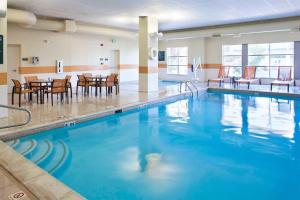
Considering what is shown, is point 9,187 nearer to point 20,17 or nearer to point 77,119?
point 77,119

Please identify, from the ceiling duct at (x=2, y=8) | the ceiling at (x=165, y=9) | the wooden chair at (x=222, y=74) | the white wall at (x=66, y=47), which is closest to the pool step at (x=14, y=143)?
the ceiling duct at (x=2, y=8)

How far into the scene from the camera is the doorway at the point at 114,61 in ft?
47.9

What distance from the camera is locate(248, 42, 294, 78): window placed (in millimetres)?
12945

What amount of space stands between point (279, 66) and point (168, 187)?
11634mm

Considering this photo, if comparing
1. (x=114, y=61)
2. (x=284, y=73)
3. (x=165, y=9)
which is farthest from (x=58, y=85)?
(x=284, y=73)

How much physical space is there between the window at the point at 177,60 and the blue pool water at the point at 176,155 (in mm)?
9407

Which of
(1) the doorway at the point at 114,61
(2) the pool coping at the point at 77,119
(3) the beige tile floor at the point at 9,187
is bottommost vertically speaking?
(3) the beige tile floor at the point at 9,187

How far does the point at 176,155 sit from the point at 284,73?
9533mm

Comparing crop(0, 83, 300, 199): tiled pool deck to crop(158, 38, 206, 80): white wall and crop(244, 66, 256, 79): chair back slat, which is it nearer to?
crop(244, 66, 256, 79): chair back slat

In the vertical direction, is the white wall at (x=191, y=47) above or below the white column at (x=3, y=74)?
above

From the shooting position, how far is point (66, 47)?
12125mm

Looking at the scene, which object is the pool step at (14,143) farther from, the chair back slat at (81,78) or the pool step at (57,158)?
the chair back slat at (81,78)

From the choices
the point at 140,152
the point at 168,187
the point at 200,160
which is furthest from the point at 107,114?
the point at 168,187

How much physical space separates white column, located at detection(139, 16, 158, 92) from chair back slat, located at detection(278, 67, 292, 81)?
17.9 ft
